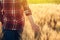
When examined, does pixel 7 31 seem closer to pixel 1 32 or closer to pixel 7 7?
pixel 1 32

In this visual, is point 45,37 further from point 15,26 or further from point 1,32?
point 1,32

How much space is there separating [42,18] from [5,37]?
0.39 m

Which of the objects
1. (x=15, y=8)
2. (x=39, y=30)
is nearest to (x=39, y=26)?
(x=39, y=30)

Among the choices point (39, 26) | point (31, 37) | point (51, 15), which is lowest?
point (31, 37)

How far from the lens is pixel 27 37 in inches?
46.5

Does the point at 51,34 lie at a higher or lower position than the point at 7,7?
lower

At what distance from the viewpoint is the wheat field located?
1.19m


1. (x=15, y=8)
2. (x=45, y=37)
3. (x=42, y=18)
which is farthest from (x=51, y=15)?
(x=15, y=8)

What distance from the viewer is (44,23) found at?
3.92 ft

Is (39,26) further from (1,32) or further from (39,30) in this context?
(1,32)

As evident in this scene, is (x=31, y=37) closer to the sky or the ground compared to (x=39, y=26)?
closer to the ground

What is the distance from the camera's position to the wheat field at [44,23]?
3.89 feet

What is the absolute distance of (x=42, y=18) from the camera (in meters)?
1.20

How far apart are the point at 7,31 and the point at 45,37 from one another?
1.18 feet
